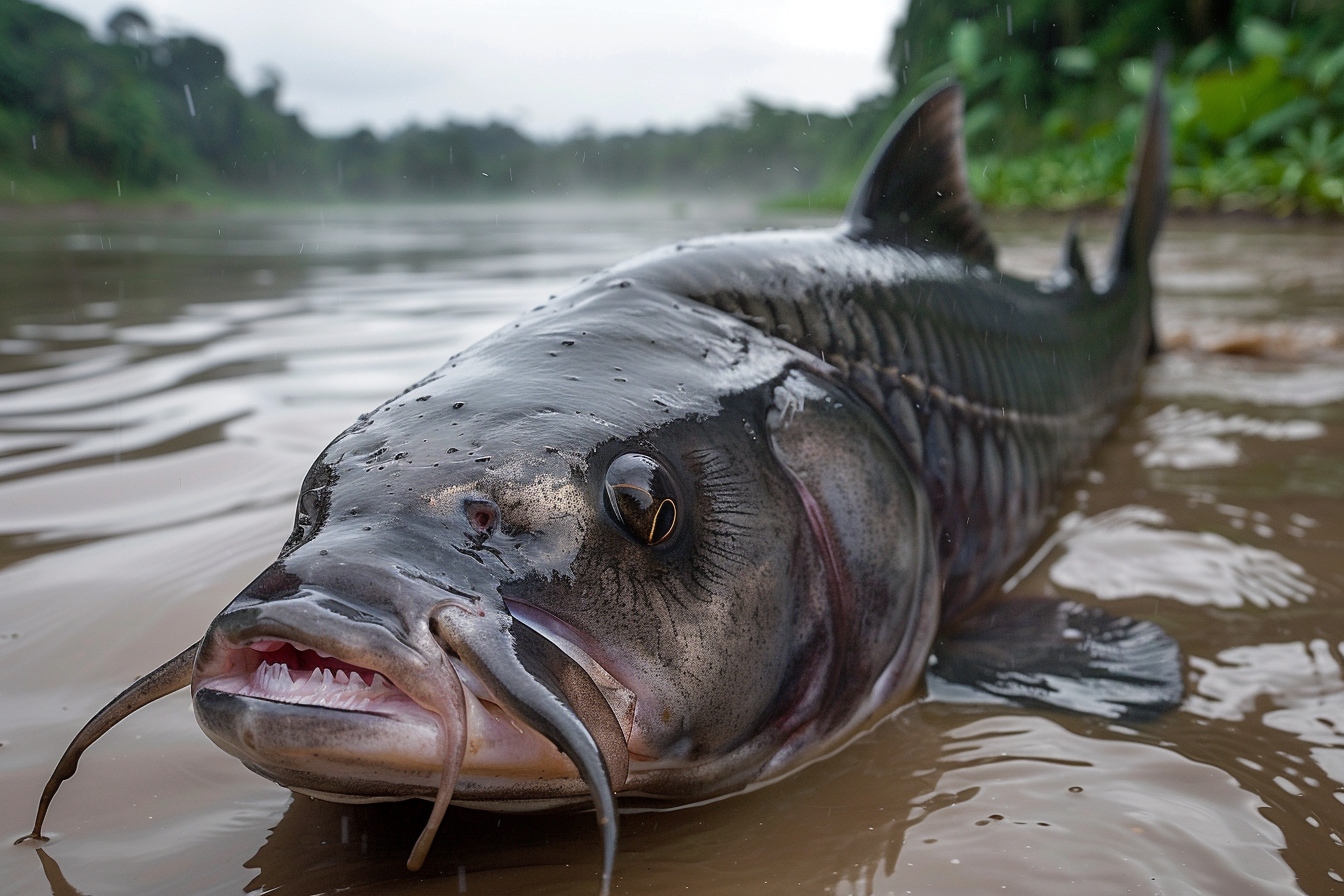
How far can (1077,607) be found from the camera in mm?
2439

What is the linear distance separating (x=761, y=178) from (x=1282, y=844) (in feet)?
223

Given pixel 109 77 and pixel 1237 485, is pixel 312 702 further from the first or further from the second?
pixel 109 77

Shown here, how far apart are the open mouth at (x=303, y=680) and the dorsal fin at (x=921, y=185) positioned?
1861 mm

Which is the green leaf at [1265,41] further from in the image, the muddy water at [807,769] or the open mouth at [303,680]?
the open mouth at [303,680]

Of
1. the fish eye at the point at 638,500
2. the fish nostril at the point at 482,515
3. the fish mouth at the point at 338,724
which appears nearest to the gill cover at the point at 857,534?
the fish eye at the point at 638,500

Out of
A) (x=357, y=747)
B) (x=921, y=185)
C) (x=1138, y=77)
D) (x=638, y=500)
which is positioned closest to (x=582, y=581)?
(x=638, y=500)

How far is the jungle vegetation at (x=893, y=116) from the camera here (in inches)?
789

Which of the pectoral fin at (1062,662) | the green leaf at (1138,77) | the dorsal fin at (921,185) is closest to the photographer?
the pectoral fin at (1062,662)

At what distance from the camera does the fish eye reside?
4.83 ft

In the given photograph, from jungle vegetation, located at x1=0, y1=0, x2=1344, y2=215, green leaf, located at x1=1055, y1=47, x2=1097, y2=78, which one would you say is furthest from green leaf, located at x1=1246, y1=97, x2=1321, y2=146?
green leaf, located at x1=1055, y1=47, x2=1097, y2=78

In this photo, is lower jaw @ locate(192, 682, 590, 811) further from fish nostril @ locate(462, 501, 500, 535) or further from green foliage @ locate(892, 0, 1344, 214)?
green foliage @ locate(892, 0, 1344, 214)

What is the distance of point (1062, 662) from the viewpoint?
217cm

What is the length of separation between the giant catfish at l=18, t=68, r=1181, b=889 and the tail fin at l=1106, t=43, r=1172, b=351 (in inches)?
79.5

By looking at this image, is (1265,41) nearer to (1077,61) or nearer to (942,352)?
(1077,61)
